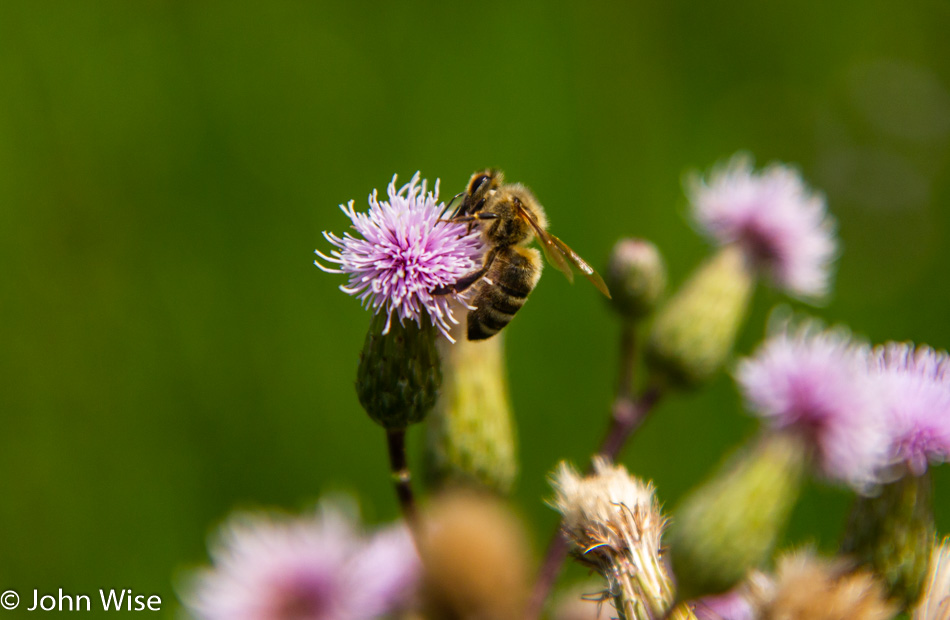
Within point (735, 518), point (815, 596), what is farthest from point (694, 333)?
point (815, 596)

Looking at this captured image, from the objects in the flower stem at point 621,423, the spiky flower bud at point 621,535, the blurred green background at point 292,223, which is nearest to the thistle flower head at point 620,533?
the spiky flower bud at point 621,535

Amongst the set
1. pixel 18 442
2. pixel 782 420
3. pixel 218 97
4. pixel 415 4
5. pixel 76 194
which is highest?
pixel 415 4

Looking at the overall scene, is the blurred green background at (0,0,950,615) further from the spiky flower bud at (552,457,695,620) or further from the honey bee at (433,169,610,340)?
the spiky flower bud at (552,457,695,620)

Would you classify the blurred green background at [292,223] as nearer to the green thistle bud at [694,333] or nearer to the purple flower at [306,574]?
the purple flower at [306,574]

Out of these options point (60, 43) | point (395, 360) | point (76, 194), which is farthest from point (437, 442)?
point (60, 43)

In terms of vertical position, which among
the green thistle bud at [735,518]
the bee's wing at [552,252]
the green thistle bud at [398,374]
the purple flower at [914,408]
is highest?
the bee's wing at [552,252]

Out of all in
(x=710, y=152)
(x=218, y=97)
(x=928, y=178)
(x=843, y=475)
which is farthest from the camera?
(x=928, y=178)

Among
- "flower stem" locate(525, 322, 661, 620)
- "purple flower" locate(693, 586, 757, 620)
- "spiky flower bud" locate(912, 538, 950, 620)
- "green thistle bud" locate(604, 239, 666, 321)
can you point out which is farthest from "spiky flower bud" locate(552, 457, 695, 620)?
"green thistle bud" locate(604, 239, 666, 321)

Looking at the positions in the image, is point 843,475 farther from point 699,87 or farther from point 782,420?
point 699,87
